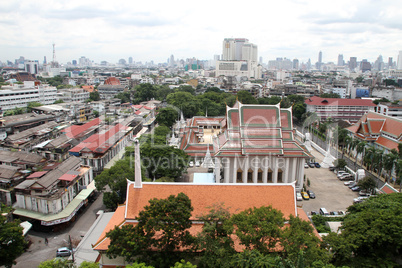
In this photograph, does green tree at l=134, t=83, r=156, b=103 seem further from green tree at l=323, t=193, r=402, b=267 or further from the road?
green tree at l=323, t=193, r=402, b=267

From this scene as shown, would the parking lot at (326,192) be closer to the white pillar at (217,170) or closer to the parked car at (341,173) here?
the parked car at (341,173)

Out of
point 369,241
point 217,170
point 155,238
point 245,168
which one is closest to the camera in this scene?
point 369,241

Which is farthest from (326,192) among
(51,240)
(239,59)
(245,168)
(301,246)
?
(239,59)

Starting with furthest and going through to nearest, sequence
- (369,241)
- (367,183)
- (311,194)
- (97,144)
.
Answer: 1. (97,144)
2. (311,194)
3. (367,183)
4. (369,241)

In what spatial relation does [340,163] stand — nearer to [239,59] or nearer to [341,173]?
[341,173]

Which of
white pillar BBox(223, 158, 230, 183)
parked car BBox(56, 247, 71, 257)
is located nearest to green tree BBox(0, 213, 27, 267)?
parked car BBox(56, 247, 71, 257)

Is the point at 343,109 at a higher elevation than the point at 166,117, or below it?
higher
